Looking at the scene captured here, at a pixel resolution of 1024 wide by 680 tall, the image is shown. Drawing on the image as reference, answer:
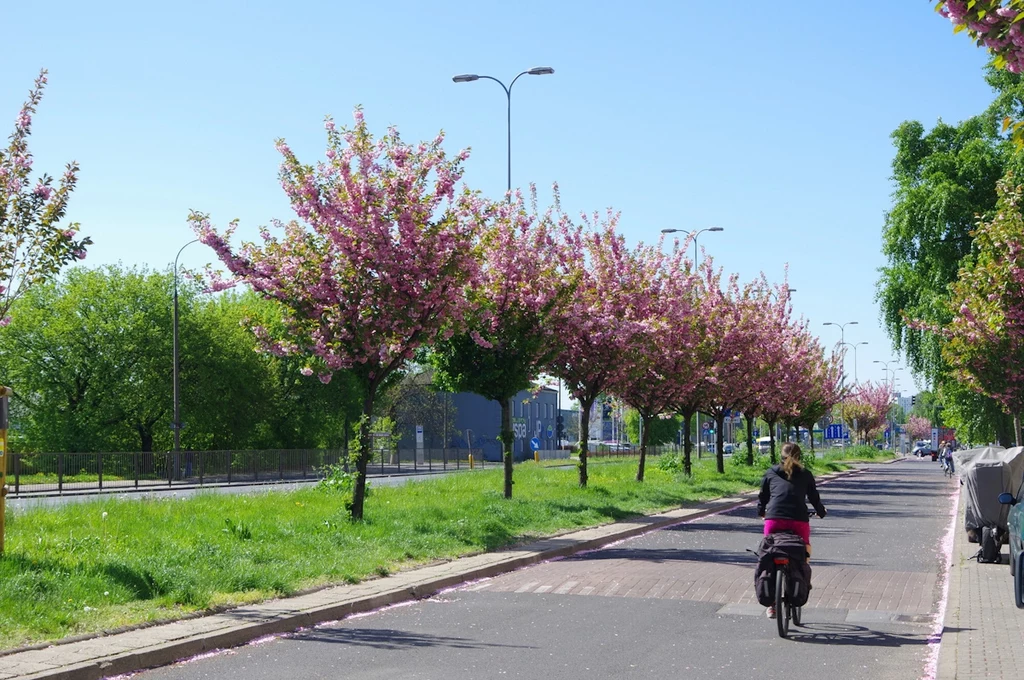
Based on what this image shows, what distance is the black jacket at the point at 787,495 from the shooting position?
1121 cm

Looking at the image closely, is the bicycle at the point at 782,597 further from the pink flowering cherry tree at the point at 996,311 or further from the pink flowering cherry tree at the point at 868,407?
the pink flowering cherry tree at the point at 868,407

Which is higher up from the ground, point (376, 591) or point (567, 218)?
point (567, 218)

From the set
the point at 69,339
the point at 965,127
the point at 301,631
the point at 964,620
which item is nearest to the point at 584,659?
the point at 301,631

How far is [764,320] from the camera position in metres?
48.3

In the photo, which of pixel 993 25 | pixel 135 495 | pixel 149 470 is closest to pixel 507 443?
pixel 135 495

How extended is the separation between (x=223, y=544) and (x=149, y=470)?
115 ft

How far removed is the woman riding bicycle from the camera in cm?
1120

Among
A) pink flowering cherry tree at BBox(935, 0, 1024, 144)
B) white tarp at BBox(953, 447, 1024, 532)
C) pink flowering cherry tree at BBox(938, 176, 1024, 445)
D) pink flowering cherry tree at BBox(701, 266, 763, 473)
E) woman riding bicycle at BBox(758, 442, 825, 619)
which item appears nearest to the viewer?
pink flowering cherry tree at BBox(935, 0, 1024, 144)

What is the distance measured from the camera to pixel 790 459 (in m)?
11.5

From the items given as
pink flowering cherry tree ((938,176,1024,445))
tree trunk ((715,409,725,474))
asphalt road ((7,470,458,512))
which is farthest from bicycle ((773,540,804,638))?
tree trunk ((715,409,725,474))

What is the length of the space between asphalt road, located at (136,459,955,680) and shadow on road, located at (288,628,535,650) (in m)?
0.02

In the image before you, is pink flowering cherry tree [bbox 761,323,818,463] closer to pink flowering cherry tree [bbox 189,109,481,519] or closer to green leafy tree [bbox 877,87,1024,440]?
green leafy tree [bbox 877,87,1024,440]

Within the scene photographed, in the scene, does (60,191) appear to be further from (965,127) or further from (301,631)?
(965,127)

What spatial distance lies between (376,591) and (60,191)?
21.1 ft
